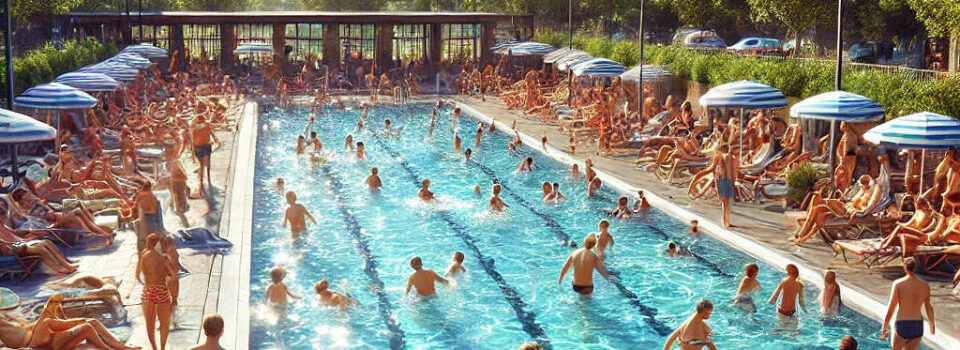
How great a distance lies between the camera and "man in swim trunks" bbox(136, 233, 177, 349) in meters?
8.52

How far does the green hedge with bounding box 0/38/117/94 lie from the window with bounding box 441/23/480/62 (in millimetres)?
13816

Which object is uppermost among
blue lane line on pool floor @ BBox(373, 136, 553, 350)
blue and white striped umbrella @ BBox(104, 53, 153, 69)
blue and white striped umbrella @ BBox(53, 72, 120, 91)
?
blue and white striped umbrella @ BBox(104, 53, 153, 69)

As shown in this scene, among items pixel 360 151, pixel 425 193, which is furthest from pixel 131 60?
pixel 425 193

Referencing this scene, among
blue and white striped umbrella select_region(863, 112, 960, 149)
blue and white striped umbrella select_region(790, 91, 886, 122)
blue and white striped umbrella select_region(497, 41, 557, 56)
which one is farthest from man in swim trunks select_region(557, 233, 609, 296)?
blue and white striped umbrella select_region(497, 41, 557, 56)

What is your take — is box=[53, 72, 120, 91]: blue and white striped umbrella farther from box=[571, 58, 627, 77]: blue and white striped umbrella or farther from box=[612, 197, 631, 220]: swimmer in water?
box=[571, 58, 627, 77]: blue and white striped umbrella

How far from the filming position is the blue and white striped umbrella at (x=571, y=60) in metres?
28.1

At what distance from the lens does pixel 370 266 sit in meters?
13.2

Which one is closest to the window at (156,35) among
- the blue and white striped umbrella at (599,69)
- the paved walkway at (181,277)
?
the blue and white striped umbrella at (599,69)

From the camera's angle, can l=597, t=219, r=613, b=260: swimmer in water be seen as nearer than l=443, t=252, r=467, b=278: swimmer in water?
No

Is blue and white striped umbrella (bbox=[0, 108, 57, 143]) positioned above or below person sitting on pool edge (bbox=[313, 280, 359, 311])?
above

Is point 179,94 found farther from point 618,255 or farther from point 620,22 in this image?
point 620,22

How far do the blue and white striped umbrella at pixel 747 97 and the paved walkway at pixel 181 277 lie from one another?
8.26 metres

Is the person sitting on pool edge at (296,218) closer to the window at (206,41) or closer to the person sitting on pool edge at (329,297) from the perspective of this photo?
the person sitting on pool edge at (329,297)

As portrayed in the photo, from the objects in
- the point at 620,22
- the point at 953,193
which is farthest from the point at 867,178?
the point at 620,22
